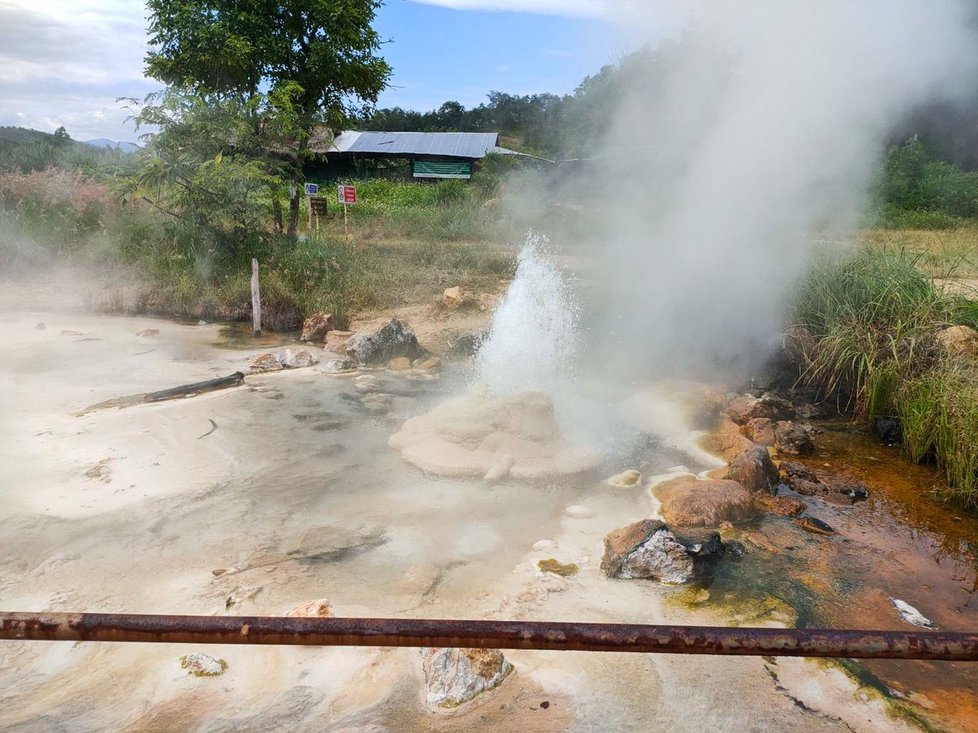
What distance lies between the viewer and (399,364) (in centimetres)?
673

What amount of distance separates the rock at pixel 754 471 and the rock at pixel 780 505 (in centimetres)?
8

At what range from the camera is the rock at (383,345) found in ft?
22.1

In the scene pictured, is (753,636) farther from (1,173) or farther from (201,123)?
(1,173)

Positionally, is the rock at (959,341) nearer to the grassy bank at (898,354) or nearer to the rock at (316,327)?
the grassy bank at (898,354)

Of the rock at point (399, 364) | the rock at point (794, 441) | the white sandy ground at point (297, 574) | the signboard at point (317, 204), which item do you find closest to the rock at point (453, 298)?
the rock at point (399, 364)

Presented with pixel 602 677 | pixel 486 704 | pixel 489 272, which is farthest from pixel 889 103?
pixel 489 272


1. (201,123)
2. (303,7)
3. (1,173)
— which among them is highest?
(303,7)

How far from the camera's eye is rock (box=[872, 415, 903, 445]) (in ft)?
16.9

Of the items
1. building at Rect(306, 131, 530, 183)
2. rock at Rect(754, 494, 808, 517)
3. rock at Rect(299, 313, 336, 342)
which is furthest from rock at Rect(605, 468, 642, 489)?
building at Rect(306, 131, 530, 183)

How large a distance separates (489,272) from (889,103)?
5.88m

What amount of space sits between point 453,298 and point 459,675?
627cm

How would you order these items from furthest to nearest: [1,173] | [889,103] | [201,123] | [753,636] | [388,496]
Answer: [1,173] → [201,123] → [889,103] → [388,496] → [753,636]

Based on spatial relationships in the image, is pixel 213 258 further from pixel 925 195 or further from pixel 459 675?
pixel 925 195

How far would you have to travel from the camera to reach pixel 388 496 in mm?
3982
